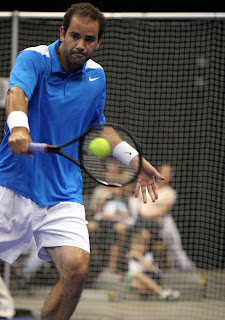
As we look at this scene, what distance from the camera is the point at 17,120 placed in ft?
9.00

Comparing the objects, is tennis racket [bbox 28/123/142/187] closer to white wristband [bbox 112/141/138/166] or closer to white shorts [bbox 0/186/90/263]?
white wristband [bbox 112/141/138/166]

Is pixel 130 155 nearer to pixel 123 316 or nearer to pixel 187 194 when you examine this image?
pixel 123 316

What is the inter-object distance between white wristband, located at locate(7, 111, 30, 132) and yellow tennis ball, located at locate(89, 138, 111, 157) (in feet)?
1.70

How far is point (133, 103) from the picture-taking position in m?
8.38

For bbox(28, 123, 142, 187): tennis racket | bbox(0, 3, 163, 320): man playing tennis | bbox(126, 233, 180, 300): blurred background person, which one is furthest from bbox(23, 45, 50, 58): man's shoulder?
bbox(126, 233, 180, 300): blurred background person

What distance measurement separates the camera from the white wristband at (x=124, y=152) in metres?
3.40

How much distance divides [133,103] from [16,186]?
5.33 meters

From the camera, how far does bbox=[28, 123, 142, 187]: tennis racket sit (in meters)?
3.04

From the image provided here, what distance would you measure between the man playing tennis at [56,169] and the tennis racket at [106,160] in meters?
0.13

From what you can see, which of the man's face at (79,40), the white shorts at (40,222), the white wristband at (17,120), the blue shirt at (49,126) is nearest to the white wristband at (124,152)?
the blue shirt at (49,126)

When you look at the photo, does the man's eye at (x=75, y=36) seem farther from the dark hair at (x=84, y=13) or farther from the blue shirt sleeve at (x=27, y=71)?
the blue shirt sleeve at (x=27, y=71)

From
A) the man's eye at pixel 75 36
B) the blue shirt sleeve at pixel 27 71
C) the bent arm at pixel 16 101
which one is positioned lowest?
the bent arm at pixel 16 101

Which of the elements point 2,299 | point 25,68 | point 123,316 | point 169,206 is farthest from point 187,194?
point 25,68

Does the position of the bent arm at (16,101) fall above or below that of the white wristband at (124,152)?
above
